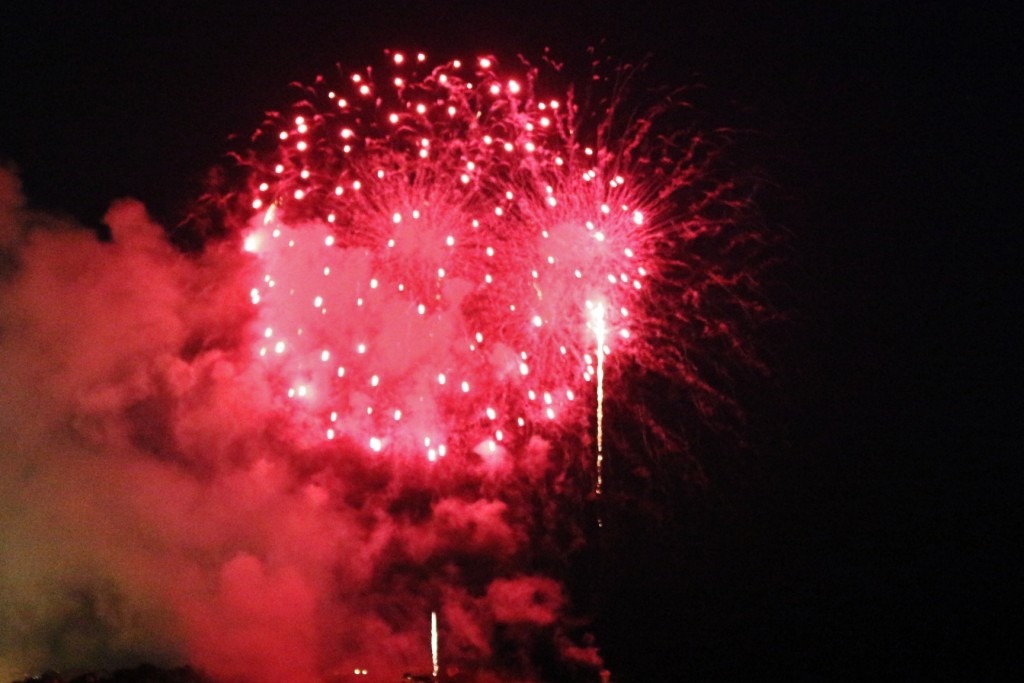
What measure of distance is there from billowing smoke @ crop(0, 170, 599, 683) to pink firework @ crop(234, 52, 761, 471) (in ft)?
1.43

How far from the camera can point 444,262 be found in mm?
8039

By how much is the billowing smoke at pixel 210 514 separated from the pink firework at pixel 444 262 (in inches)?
17.2

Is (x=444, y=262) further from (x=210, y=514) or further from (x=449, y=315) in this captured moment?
(x=210, y=514)

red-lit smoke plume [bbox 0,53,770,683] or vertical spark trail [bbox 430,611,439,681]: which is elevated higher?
red-lit smoke plume [bbox 0,53,770,683]

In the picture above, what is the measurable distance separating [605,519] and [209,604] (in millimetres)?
4017

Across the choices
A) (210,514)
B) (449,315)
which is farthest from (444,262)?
(210,514)

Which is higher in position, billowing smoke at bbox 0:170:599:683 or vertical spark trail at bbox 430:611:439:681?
billowing smoke at bbox 0:170:599:683

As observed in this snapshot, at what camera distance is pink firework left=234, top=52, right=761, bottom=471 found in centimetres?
782

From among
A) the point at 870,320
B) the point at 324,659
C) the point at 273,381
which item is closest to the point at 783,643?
the point at 324,659

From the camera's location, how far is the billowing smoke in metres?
7.53

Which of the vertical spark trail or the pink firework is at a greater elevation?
the pink firework

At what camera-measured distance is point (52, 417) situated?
8.17 meters

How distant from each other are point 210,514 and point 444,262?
322cm

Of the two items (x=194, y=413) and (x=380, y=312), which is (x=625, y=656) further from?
(x=194, y=413)
